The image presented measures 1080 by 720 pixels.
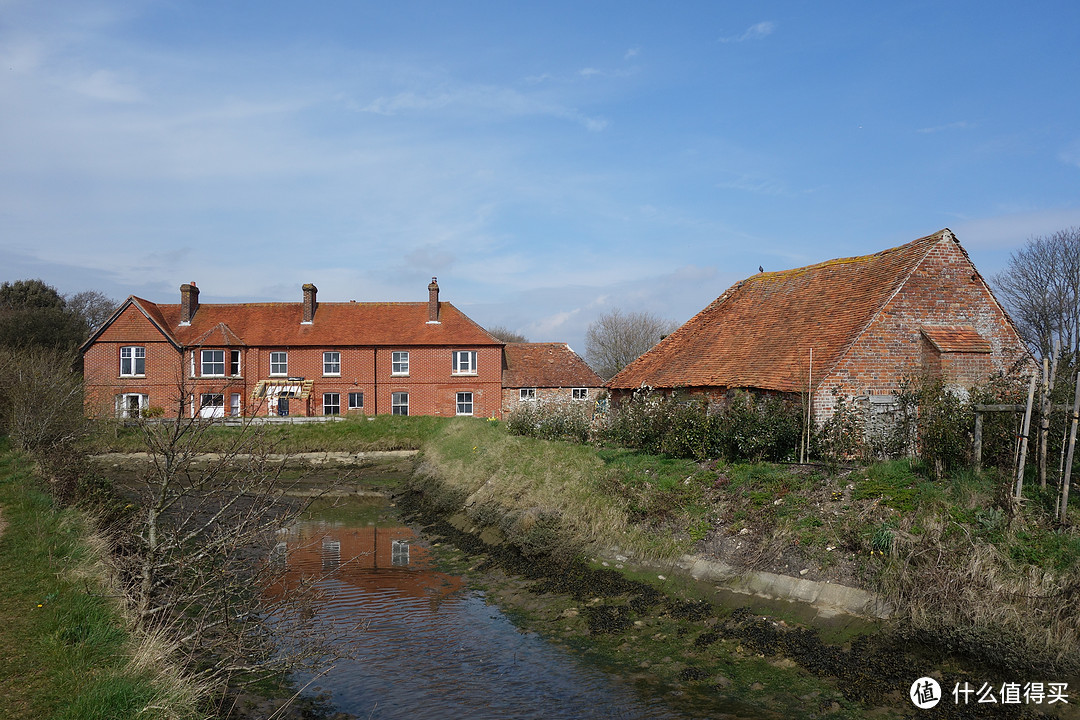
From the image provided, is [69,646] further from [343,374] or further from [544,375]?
[544,375]

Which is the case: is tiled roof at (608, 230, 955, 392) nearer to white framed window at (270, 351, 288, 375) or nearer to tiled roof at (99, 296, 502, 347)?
tiled roof at (99, 296, 502, 347)

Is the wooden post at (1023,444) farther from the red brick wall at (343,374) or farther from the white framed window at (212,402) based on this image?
the red brick wall at (343,374)

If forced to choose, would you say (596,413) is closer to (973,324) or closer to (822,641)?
(973,324)

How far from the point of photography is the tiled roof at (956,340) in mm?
16578

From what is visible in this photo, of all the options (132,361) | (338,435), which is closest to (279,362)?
(132,361)

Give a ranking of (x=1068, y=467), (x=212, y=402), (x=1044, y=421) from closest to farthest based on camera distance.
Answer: (x=212, y=402)
(x=1068, y=467)
(x=1044, y=421)

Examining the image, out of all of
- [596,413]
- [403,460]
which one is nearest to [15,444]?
[403,460]

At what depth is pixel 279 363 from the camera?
40.2 meters

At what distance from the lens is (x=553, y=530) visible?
14.7 metres

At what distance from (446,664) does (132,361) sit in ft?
119

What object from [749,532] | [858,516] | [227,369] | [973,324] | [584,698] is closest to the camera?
[584,698]

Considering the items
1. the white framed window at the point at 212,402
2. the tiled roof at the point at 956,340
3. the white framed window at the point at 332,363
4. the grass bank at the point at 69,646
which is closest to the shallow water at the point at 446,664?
the grass bank at the point at 69,646

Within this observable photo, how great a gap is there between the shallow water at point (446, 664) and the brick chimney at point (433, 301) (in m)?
27.7

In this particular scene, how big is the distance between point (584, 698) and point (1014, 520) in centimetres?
635
